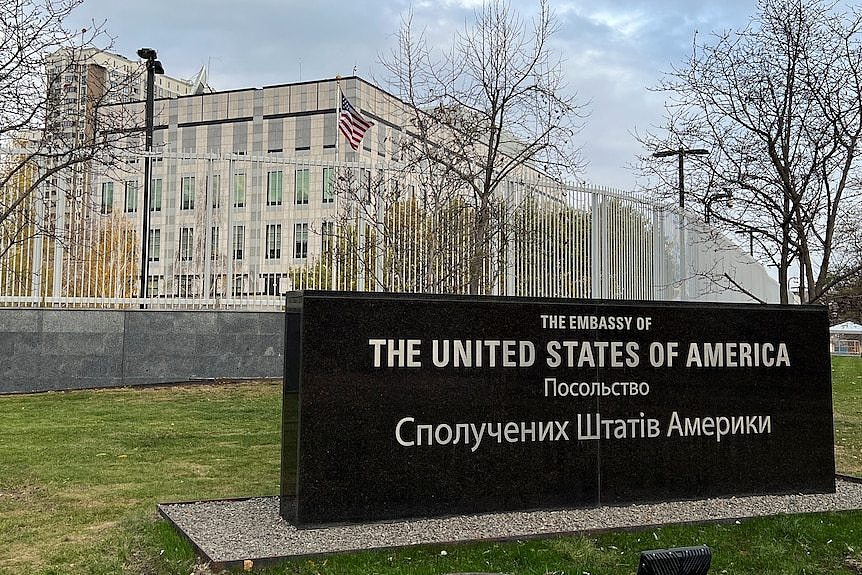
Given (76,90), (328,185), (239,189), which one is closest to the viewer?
(76,90)

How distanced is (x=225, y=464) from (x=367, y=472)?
133 inches

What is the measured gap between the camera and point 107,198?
15461 millimetres

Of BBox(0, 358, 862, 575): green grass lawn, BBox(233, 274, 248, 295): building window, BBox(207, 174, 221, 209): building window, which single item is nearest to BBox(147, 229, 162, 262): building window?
BBox(207, 174, 221, 209): building window

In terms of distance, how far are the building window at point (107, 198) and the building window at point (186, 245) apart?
4.29 ft

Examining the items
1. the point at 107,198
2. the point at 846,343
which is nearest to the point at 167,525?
the point at 107,198

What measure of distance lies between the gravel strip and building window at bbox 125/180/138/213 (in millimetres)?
9796

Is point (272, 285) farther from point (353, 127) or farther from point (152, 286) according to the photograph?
point (353, 127)

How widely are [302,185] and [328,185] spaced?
502 millimetres

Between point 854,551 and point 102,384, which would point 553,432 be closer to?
point 854,551

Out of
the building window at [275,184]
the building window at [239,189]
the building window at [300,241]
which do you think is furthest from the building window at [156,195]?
the building window at [300,241]

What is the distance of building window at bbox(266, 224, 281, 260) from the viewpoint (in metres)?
16.4

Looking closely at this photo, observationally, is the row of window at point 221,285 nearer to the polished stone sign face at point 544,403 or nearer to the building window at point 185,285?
the building window at point 185,285

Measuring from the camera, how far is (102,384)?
49.7ft

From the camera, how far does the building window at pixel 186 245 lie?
16.0m
